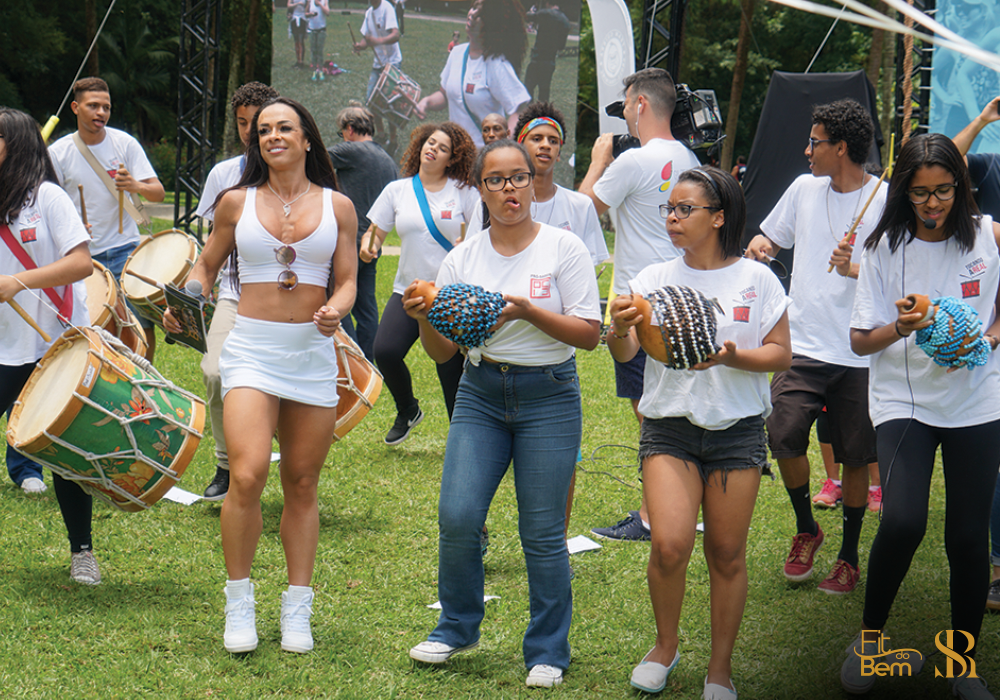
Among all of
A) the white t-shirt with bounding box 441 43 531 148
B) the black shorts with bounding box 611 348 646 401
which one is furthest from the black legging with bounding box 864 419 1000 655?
the white t-shirt with bounding box 441 43 531 148

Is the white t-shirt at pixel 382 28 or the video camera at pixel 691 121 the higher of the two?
the white t-shirt at pixel 382 28

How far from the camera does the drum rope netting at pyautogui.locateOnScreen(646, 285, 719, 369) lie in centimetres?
293

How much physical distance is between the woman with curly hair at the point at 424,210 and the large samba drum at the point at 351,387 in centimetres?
91

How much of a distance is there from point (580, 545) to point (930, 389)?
7.14ft

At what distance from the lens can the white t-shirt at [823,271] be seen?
4316 mm

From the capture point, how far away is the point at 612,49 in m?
12.4

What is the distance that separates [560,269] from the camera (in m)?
3.32

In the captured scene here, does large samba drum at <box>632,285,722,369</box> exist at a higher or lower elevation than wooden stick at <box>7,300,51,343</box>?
higher

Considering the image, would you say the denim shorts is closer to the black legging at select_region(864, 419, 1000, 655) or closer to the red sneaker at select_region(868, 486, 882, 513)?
the black legging at select_region(864, 419, 1000, 655)

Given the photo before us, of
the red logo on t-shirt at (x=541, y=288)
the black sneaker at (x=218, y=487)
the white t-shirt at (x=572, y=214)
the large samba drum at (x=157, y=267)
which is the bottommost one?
the black sneaker at (x=218, y=487)

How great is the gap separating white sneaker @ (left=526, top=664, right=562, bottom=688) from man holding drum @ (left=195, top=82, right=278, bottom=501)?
2030 millimetres

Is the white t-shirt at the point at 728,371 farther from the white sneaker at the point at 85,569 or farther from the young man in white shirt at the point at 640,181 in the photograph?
the white sneaker at the point at 85,569

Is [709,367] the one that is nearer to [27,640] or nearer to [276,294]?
[276,294]

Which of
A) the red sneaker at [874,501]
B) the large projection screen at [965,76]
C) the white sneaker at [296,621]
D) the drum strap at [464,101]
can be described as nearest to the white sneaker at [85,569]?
the white sneaker at [296,621]
